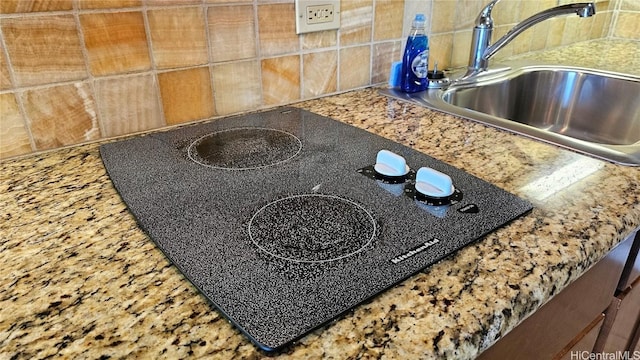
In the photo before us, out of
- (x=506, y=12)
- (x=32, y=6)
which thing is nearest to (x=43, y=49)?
(x=32, y=6)

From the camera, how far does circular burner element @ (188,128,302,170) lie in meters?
0.75

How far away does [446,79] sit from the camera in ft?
3.93

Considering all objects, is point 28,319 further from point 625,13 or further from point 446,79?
point 625,13

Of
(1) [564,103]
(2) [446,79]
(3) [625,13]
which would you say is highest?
(3) [625,13]

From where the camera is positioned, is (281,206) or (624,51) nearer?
(281,206)

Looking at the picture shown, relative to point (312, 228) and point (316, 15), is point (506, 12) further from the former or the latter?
point (312, 228)

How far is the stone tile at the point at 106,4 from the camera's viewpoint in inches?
29.4

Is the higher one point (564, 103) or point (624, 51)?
point (624, 51)

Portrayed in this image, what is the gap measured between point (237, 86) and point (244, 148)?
0.21 metres

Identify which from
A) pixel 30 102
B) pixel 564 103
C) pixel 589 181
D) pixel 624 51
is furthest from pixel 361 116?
pixel 624 51

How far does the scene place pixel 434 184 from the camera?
0.63 m

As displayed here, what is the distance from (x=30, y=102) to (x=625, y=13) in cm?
212

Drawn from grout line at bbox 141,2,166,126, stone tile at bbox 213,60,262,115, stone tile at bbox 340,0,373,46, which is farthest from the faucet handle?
grout line at bbox 141,2,166,126

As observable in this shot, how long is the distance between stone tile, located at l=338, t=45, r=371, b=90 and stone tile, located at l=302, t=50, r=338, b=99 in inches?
0.9
